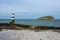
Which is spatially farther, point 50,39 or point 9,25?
point 9,25

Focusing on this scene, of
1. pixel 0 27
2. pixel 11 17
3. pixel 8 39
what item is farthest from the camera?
pixel 11 17

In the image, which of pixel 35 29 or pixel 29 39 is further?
pixel 35 29

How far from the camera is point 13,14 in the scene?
29.5ft

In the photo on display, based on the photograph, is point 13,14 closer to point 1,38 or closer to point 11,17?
point 11,17

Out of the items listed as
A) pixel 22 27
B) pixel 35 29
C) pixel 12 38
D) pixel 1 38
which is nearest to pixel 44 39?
pixel 12 38

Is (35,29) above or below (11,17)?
below

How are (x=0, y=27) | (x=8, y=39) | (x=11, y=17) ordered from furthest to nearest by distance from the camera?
1. (x=11, y=17)
2. (x=0, y=27)
3. (x=8, y=39)

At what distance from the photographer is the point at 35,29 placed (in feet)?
28.2

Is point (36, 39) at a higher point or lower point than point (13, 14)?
lower

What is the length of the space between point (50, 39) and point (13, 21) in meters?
3.78

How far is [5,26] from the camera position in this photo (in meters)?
8.76

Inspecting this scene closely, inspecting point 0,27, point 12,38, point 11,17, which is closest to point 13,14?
point 11,17

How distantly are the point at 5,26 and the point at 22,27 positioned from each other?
0.94m

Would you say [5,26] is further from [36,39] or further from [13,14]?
[36,39]
